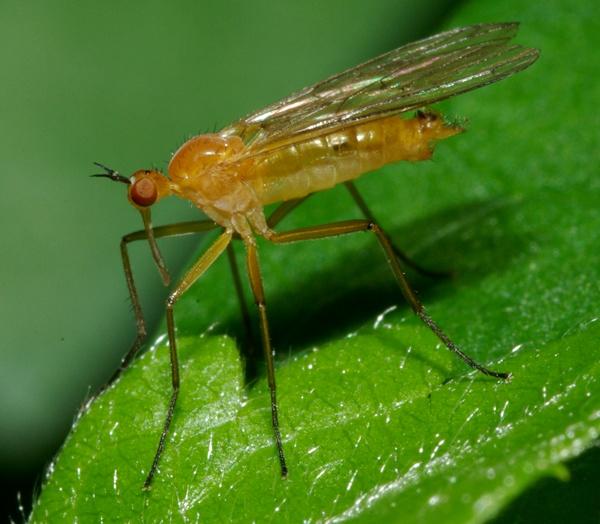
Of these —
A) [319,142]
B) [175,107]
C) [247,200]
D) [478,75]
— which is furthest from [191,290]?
[175,107]

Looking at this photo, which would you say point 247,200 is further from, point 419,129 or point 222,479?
point 222,479

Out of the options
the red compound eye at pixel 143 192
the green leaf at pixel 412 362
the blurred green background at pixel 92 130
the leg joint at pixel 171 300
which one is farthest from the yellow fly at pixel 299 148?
the blurred green background at pixel 92 130

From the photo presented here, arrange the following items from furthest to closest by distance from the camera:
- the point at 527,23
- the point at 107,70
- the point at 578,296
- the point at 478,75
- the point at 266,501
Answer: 1. the point at 107,70
2. the point at 527,23
3. the point at 478,75
4. the point at 578,296
5. the point at 266,501

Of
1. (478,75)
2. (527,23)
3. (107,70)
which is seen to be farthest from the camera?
(107,70)

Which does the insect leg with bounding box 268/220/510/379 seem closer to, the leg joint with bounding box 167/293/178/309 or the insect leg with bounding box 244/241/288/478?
the insect leg with bounding box 244/241/288/478

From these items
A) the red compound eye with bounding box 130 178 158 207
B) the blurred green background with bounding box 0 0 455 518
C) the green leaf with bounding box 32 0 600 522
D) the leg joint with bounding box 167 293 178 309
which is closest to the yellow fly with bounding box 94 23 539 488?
the red compound eye with bounding box 130 178 158 207

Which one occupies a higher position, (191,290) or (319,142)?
(319,142)
